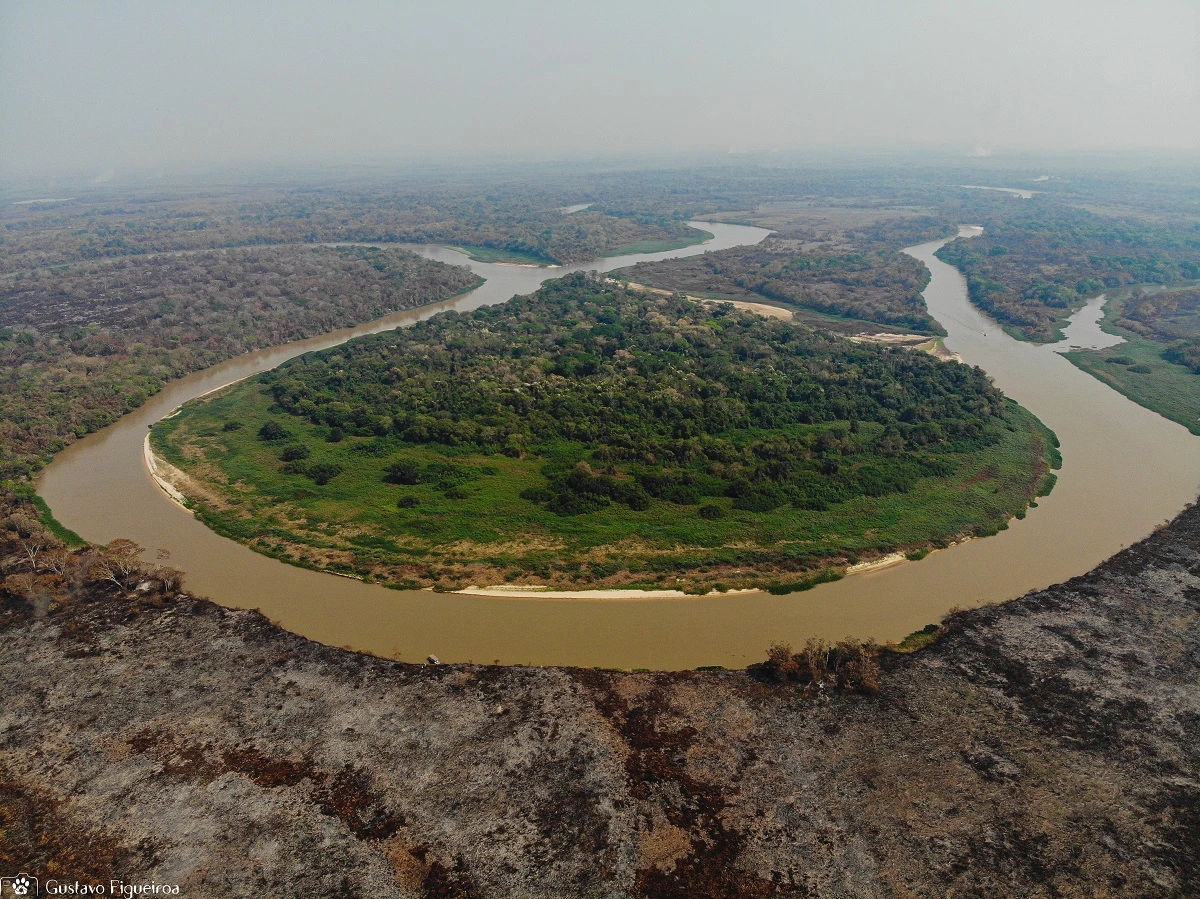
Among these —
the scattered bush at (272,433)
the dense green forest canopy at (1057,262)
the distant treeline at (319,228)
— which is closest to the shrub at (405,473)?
the scattered bush at (272,433)

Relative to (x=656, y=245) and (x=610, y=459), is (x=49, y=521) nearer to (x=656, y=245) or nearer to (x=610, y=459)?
(x=610, y=459)

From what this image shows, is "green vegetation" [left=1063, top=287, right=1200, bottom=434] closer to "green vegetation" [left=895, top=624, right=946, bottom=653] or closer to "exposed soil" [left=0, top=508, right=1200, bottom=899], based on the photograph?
"exposed soil" [left=0, top=508, right=1200, bottom=899]

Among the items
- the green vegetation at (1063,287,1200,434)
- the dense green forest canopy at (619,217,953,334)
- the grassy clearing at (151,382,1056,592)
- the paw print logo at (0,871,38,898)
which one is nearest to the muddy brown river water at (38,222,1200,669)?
the grassy clearing at (151,382,1056,592)

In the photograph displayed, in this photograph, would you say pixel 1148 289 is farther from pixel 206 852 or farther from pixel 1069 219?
pixel 206 852

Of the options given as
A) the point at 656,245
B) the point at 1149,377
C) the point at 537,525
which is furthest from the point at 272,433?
the point at 656,245

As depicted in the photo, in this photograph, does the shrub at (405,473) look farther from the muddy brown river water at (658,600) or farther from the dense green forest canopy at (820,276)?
the dense green forest canopy at (820,276)

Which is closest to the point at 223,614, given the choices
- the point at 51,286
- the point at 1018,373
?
the point at 1018,373
